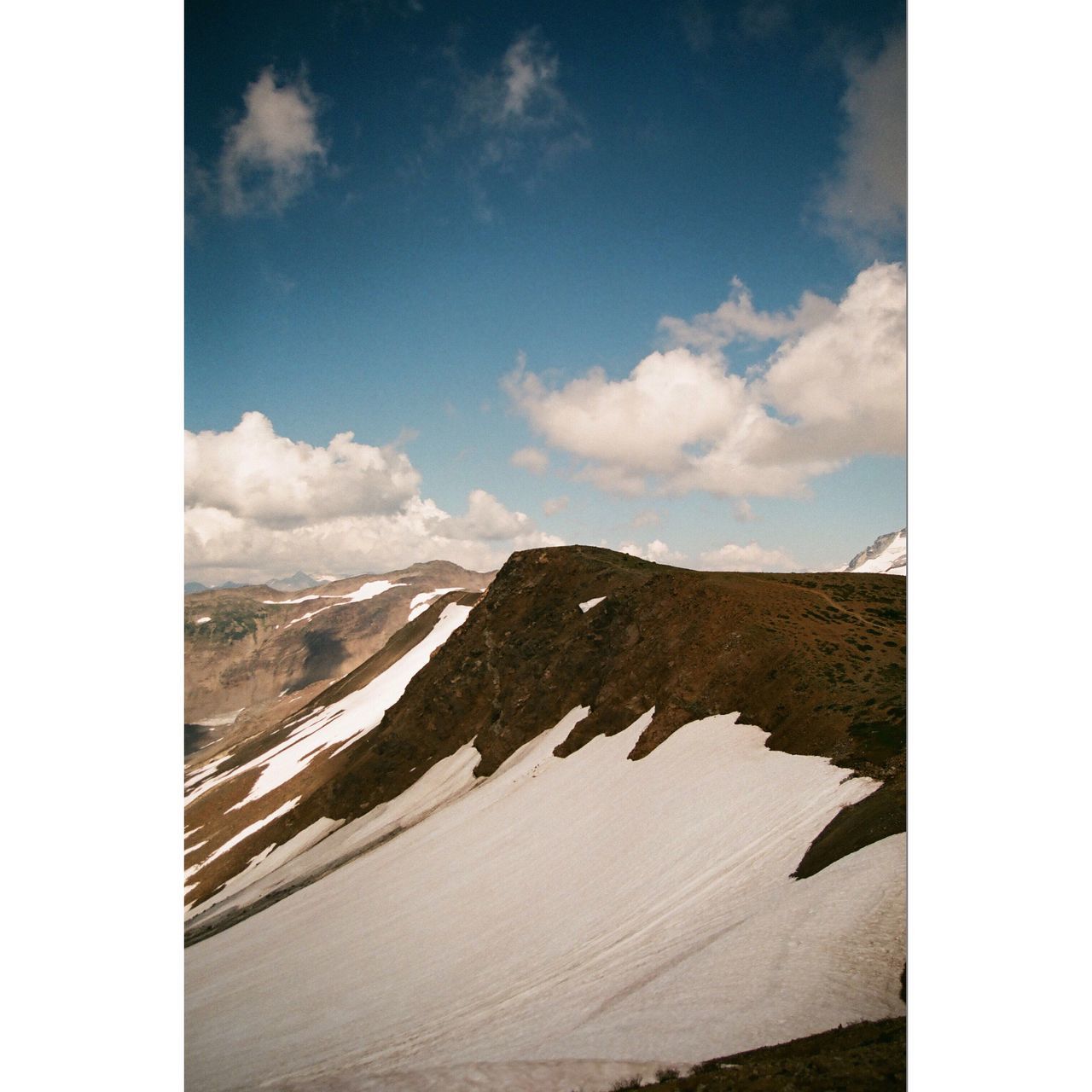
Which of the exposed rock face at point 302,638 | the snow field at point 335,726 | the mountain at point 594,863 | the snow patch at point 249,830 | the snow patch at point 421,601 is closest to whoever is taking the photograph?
the mountain at point 594,863

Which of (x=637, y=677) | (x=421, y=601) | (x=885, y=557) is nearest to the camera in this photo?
(x=885, y=557)

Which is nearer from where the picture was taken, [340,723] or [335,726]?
[335,726]

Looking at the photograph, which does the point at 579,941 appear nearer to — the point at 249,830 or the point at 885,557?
the point at 885,557

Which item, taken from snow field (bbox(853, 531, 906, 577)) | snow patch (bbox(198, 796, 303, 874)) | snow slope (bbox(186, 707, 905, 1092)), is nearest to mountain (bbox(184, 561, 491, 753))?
snow patch (bbox(198, 796, 303, 874))

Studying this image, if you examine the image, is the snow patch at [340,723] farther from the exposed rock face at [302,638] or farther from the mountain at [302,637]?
the exposed rock face at [302,638]

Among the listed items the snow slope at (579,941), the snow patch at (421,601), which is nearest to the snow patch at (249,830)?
the snow slope at (579,941)

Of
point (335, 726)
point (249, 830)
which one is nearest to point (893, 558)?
point (249, 830)

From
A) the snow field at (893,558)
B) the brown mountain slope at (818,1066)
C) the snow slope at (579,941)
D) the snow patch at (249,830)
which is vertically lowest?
the snow patch at (249,830)

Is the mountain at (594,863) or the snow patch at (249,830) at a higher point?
the mountain at (594,863)
